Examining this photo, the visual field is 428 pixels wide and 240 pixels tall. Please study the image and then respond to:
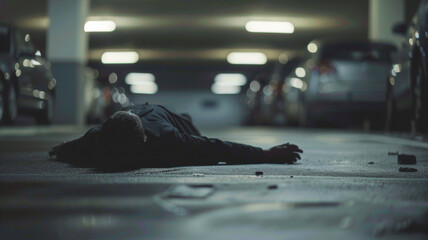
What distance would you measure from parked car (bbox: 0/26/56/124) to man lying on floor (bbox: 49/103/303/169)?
7.29 m

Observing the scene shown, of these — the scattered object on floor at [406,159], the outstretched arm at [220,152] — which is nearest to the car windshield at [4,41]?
the outstretched arm at [220,152]

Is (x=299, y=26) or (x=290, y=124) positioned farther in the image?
(x=299, y=26)

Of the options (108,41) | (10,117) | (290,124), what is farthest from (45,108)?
(108,41)

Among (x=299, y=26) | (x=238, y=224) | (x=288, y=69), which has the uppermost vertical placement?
(x=299, y=26)

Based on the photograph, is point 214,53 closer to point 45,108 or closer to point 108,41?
point 108,41

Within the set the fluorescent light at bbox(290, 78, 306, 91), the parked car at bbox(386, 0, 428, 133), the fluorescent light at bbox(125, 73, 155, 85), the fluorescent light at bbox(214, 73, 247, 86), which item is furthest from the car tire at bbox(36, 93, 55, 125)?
the fluorescent light at bbox(214, 73, 247, 86)

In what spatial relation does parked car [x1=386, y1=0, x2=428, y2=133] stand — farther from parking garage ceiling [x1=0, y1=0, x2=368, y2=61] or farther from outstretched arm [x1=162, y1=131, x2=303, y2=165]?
parking garage ceiling [x1=0, y1=0, x2=368, y2=61]

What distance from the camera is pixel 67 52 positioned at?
64.4 ft

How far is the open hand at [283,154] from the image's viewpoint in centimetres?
524

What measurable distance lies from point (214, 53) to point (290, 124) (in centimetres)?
1587

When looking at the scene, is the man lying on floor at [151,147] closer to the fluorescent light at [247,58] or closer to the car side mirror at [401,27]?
the car side mirror at [401,27]

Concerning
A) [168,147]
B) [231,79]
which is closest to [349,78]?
[168,147]

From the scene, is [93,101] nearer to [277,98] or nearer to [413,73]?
[277,98]

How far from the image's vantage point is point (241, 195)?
356 cm
